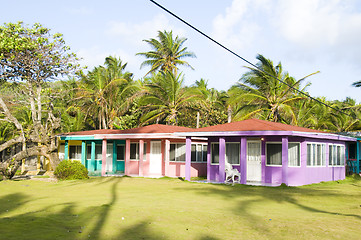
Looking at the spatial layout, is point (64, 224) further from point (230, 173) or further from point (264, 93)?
point (264, 93)

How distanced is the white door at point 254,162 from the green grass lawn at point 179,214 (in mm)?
2699

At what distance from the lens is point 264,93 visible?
32188 mm

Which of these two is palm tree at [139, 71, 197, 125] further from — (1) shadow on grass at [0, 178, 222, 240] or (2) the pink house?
(1) shadow on grass at [0, 178, 222, 240]

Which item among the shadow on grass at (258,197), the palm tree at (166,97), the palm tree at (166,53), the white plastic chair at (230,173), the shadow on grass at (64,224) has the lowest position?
the shadow on grass at (258,197)

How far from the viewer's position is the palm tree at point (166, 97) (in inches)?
1328

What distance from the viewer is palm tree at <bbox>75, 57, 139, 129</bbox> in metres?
38.8

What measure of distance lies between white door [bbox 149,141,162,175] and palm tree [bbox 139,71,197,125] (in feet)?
28.9

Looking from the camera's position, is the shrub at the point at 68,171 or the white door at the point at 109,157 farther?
the white door at the point at 109,157

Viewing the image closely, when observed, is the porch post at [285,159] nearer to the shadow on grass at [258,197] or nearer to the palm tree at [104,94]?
the shadow on grass at [258,197]

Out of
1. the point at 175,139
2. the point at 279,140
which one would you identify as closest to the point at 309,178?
the point at 279,140

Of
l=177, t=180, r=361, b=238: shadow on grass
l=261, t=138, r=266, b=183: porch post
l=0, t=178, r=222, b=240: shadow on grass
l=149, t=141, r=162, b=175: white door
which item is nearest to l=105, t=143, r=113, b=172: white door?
l=149, t=141, r=162, b=175: white door

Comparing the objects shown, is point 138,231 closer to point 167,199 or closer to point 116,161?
point 167,199

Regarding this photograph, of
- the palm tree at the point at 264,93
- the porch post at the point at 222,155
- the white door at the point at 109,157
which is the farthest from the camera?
the palm tree at the point at 264,93

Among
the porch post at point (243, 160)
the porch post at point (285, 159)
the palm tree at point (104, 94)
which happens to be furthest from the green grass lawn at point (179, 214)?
the palm tree at point (104, 94)
